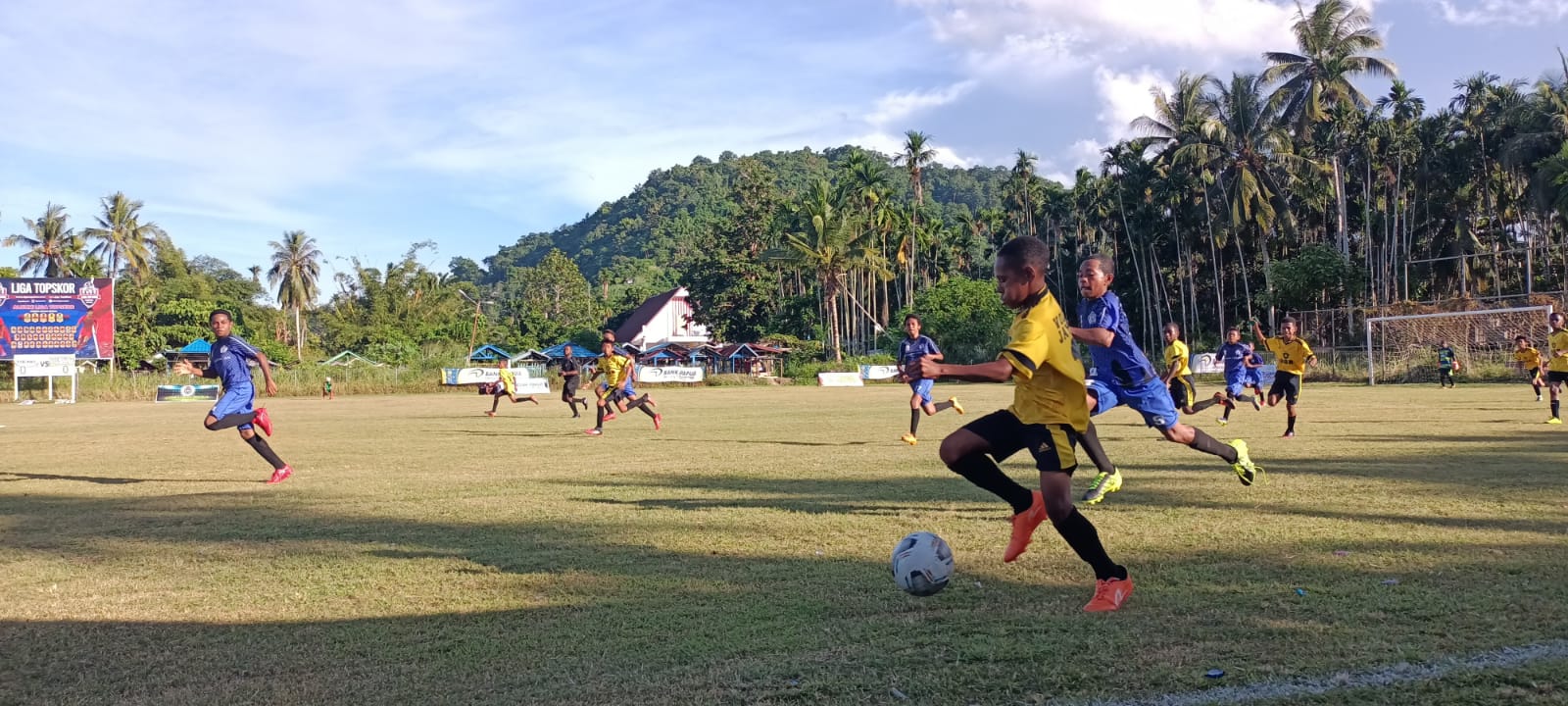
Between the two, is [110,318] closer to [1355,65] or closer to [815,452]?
[815,452]

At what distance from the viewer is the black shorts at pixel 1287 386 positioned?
47.8 ft

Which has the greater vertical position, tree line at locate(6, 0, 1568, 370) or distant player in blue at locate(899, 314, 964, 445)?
tree line at locate(6, 0, 1568, 370)

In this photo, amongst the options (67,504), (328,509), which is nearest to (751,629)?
(328,509)

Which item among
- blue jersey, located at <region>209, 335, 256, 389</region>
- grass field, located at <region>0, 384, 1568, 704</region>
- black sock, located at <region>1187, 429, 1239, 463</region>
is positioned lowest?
grass field, located at <region>0, 384, 1568, 704</region>

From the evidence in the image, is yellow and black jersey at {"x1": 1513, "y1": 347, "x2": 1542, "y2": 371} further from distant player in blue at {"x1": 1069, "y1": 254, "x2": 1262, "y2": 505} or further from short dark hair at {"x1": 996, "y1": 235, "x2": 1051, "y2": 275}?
short dark hair at {"x1": 996, "y1": 235, "x2": 1051, "y2": 275}

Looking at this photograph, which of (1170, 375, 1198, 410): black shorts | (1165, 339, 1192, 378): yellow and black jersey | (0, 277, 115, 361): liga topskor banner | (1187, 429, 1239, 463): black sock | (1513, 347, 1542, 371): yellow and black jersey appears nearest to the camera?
(1187, 429, 1239, 463): black sock

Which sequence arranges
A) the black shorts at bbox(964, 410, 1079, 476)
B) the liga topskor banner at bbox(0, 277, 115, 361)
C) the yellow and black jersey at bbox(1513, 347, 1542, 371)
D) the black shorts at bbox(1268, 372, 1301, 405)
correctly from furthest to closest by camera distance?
the liga topskor banner at bbox(0, 277, 115, 361) → the yellow and black jersey at bbox(1513, 347, 1542, 371) → the black shorts at bbox(1268, 372, 1301, 405) → the black shorts at bbox(964, 410, 1079, 476)

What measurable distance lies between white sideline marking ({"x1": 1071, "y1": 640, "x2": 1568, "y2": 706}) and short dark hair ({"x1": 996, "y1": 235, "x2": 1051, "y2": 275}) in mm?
2150

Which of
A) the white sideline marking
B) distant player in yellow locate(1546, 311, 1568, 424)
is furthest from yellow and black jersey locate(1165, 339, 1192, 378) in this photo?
the white sideline marking

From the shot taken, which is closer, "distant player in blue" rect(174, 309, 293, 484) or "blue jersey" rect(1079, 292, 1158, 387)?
"blue jersey" rect(1079, 292, 1158, 387)

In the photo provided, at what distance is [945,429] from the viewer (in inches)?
711

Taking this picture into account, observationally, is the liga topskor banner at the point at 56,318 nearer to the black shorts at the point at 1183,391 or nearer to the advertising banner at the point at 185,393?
the advertising banner at the point at 185,393

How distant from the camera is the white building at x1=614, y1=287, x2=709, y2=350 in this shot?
84.9m

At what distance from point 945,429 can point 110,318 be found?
135 ft
